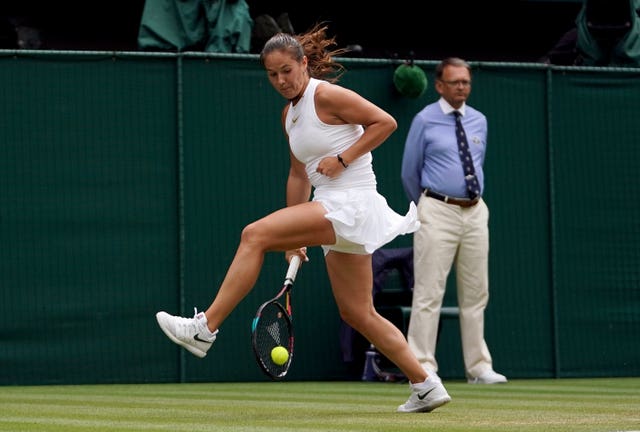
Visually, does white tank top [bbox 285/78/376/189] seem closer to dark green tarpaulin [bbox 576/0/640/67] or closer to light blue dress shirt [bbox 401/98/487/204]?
light blue dress shirt [bbox 401/98/487/204]

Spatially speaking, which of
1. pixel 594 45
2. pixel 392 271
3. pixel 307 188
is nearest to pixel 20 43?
pixel 392 271

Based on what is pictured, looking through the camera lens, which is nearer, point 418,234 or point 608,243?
point 418,234

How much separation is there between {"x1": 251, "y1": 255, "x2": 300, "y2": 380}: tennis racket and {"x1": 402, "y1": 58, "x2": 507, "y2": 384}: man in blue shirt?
12.9 feet

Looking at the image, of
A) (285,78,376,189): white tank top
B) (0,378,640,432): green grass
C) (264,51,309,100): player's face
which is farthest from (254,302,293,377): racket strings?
(264,51,309,100): player's face

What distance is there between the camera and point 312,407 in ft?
29.9

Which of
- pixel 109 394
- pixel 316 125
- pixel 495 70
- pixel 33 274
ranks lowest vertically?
pixel 109 394

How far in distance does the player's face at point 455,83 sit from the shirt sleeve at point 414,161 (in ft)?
1.01

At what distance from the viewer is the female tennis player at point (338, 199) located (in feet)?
26.2

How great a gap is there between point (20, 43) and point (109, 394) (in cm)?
529

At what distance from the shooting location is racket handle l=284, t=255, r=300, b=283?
8188 millimetres

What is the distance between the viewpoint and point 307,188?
27.6 ft

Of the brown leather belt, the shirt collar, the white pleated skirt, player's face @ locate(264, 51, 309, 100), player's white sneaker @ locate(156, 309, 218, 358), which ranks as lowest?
player's white sneaker @ locate(156, 309, 218, 358)

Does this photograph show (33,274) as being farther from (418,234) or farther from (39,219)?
(418,234)

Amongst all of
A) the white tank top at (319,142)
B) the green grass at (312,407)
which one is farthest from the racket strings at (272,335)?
the white tank top at (319,142)
